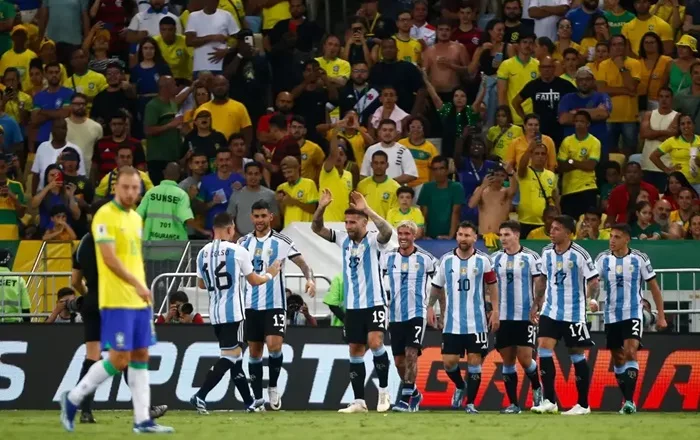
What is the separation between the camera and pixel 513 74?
25297mm

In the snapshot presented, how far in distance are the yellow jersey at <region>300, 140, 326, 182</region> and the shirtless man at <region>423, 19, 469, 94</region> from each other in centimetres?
282

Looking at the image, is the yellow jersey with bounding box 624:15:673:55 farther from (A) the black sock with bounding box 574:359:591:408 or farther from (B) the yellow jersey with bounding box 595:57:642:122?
(A) the black sock with bounding box 574:359:591:408

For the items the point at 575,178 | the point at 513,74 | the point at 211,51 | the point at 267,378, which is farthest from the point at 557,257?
the point at 211,51

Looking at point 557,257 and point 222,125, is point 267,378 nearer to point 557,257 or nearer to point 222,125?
point 557,257

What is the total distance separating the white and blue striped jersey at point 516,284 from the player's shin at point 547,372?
571mm

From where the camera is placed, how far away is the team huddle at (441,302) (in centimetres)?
1759

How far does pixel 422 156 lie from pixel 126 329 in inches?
454

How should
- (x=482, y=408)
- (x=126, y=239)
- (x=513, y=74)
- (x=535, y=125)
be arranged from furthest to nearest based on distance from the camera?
(x=513, y=74), (x=535, y=125), (x=482, y=408), (x=126, y=239)

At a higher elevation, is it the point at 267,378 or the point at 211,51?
the point at 211,51

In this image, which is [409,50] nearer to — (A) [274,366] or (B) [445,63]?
(B) [445,63]

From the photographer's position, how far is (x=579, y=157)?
23938 millimetres

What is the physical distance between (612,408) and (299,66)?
9.08 meters

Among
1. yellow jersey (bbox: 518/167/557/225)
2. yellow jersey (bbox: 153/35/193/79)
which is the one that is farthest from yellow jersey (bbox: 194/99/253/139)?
yellow jersey (bbox: 518/167/557/225)

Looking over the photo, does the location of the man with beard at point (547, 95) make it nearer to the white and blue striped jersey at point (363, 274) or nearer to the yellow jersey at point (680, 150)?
the yellow jersey at point (680, 150)
